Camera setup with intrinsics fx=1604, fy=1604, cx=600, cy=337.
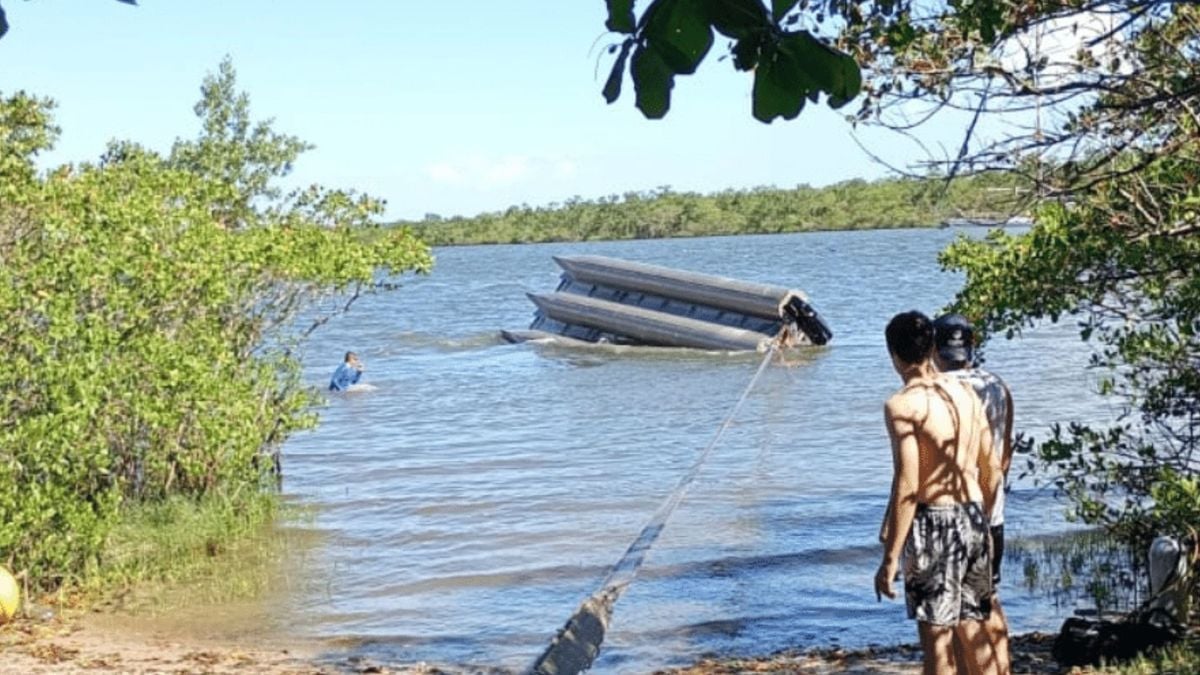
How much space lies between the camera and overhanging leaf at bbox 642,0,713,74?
276 cm

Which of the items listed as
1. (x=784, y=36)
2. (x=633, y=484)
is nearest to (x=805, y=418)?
(x=633, y=484)

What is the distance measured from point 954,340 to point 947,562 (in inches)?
39.2

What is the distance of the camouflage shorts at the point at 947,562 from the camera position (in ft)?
18.6

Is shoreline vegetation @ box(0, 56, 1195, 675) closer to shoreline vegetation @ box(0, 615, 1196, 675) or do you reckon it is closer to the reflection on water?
shoreline vegetation @ box(0, 615, 1196, 675)

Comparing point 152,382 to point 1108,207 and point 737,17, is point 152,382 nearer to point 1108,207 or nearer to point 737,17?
point 1108,207

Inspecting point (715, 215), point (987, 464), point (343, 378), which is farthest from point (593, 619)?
point (715, 215)

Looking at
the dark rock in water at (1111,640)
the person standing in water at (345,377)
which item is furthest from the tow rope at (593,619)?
the person standing in water at (345,377)

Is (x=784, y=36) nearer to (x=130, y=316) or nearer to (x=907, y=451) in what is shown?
(x=907, y=451)

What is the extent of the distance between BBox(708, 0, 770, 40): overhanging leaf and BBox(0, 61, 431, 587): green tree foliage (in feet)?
25.8

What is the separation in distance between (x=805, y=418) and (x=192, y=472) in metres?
10.4

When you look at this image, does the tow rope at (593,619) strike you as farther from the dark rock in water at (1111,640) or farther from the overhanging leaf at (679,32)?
the overhanging leaf at (679,32)

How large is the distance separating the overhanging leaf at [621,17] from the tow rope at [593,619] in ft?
20.1

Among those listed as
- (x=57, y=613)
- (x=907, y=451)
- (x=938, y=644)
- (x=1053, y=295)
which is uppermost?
(x=1053, y=295)

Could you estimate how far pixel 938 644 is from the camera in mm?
5754
